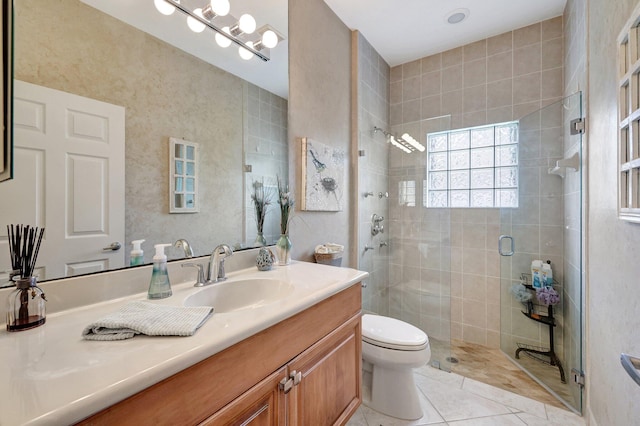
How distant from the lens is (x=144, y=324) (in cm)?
68

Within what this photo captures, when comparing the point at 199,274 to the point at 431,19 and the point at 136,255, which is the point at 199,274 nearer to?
the point at 136,255

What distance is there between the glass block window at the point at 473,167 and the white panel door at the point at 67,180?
2315 millimetres

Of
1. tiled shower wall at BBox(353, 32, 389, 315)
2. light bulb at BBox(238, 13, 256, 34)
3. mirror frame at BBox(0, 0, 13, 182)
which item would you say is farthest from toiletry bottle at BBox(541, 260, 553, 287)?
mirror frame at BBox(0, 0, 13, 182)

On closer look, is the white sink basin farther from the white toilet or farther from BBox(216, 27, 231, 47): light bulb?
BBox(216, 27, 231, 47): light bulb

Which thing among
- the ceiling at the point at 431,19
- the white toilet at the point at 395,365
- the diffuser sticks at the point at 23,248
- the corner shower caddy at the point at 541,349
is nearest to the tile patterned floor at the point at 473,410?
the white toilet at the point at 395,365

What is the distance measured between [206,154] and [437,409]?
203 centimetres

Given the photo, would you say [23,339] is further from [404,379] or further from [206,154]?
[404,379]

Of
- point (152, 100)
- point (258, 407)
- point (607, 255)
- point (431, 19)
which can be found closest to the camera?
point (258, 407)

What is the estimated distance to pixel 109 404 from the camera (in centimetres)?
47

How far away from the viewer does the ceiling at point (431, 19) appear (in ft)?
6.50

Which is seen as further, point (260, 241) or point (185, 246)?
point (260, 241)

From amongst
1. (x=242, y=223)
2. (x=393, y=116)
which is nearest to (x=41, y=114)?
(x=242, y=223)

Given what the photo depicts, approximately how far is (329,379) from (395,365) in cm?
63

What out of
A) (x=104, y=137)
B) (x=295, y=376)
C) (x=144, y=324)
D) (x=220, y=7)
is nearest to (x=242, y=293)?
(x=295, y=376)
